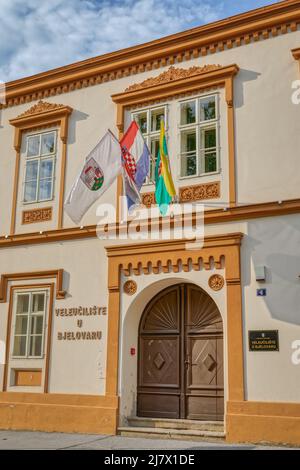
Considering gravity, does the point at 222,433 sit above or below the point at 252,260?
below

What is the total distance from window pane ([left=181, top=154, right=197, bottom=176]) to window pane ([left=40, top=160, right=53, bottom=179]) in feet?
11.1

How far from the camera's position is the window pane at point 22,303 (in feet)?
41.1

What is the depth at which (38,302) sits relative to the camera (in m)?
12.3

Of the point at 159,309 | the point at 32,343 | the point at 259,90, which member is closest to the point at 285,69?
the point at 259,90

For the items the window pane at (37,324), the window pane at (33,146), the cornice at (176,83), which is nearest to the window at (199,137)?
the cornice at (176,83)

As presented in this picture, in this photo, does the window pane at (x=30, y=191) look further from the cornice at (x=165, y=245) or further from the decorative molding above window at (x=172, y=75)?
the decorative molding above window at (x=172, y=75)

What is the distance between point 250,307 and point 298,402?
1.74m

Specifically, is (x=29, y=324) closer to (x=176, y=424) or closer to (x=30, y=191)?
(x=30, y=191)

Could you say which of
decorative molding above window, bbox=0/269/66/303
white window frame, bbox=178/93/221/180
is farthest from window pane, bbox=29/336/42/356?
white window frame, bbox=178/93/221/180

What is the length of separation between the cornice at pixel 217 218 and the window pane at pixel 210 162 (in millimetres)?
973

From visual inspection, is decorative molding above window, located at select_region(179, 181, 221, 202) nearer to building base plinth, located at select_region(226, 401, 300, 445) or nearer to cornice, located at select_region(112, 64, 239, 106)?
cornice, located at select_region(112, 64, 239, 106)

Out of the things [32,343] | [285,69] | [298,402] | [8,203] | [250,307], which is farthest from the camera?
[8,203]

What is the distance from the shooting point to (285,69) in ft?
34.4

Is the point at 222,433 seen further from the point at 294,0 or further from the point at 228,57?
the point at 294,0
